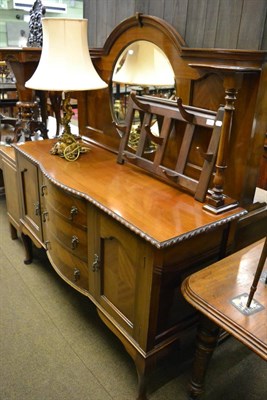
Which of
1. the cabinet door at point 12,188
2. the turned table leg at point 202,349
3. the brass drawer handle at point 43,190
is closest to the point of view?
the turned table leg at point 202,349

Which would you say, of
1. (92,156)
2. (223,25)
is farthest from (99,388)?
(223,25)

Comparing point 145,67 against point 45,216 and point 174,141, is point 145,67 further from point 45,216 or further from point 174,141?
point 45,216

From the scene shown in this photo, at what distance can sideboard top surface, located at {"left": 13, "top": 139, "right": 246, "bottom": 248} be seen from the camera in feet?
4.02

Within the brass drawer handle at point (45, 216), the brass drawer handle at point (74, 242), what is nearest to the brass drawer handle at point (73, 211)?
the brass drawer handle at point (74, 242)

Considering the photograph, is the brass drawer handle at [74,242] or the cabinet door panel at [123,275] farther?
the brass drawer handle at [74,242]

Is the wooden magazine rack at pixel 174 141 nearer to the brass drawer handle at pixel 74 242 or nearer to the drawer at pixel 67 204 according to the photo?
the drawer at pixel 67 204

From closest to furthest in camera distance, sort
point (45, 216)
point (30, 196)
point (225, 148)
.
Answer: point (225, 148) < point (45, 216) < point (30, 196)

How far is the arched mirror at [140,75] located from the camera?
63.6 inches

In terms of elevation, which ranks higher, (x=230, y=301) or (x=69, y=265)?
(x=230, y=301)

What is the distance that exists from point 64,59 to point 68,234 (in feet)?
2.84

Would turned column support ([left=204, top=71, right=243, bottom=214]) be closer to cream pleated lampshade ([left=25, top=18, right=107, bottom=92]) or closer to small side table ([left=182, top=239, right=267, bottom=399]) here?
small side table ([left=182, top=239, right=267, bottom=399])

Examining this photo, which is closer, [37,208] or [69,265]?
[69,265]

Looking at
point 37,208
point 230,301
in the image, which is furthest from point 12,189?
point 230,301

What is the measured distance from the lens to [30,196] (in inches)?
83.1
